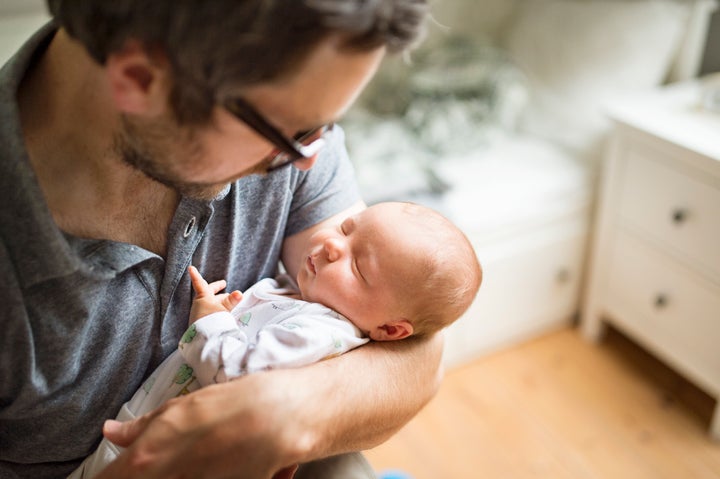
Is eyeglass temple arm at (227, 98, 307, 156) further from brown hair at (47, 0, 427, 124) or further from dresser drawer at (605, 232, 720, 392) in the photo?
dresser drawer at (605, 232, 720, 392)

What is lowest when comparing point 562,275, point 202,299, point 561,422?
point 561,422

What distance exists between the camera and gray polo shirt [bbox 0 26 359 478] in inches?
30.8

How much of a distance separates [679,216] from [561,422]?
679mm

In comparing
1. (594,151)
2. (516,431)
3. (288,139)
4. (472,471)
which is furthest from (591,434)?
(288,139)

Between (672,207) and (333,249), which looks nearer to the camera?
(333,249)

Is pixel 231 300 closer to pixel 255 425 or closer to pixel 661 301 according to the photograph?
pixel 255 425

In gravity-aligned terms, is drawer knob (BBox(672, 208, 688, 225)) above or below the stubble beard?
below

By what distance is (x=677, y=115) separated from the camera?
6.03 ft

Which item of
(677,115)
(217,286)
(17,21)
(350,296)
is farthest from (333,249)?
(677,115)

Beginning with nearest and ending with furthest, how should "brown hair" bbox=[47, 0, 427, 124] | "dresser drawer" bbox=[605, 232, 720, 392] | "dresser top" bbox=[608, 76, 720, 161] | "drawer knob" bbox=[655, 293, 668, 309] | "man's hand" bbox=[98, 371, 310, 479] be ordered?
"brown hair" bbox=[47, 0, 427, 124] → "man's hand" bbox=[98, 371, 310, 479] → "dresser top" bbox=[608, 76, 720, 161] → "dresser drawer" bbox=[605, 232, 720, 392] → "drawer knob" bbox=[655, 293, 668, 309]

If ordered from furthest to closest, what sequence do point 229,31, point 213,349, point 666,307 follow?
point 666,307 → point 213,349 → point 229,31

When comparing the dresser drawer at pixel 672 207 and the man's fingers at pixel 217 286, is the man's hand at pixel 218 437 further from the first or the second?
the dresser drawer at pixel 672 207

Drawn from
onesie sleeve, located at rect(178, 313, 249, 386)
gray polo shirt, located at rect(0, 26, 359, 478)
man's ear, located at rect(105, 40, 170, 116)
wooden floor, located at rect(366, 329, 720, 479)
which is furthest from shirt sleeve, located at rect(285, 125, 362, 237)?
wooden floor, located at rect(366, 329, 720, 479)

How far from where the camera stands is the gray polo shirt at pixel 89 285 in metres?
0.78
